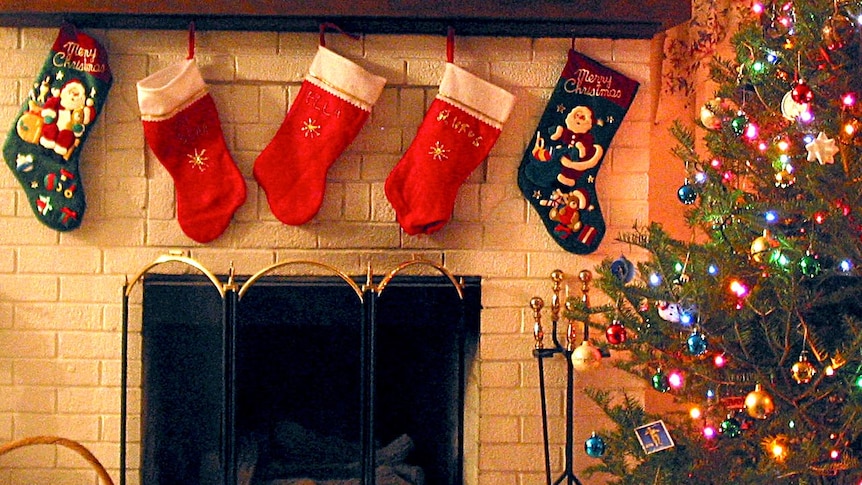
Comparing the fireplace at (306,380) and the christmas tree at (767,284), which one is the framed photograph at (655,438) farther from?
the fireplace at (306,380)

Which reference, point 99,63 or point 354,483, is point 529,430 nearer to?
point 354,483

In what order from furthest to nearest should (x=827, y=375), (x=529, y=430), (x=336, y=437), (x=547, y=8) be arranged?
1. (x=336, y=437)
2. (x=529, y=430)
3. (x=547, y=8)
4. (x=827, y=375)

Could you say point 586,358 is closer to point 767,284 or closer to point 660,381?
point 660,381

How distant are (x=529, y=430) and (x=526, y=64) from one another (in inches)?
38.5

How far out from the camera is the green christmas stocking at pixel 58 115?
2359mm

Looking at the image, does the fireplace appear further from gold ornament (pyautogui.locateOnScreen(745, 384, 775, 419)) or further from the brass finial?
gold ornament (pyautogui.locateOnScreen(745, 384, 775, 419))

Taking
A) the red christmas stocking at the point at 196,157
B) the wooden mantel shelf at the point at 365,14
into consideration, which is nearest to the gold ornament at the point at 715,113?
the wooden mantel shelf at the point at 365,14

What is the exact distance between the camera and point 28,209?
243cm

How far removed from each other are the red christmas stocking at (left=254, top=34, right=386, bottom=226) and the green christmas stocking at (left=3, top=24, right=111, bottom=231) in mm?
461

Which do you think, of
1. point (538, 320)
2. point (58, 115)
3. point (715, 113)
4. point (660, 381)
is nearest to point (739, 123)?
point (715, 113)

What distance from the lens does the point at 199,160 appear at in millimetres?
2385

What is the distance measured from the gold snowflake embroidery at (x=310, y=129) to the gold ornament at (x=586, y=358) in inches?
33.9

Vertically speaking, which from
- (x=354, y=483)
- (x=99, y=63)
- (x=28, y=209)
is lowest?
(x=354, y=483)

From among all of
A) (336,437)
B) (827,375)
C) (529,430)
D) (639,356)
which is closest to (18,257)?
(336,437)
